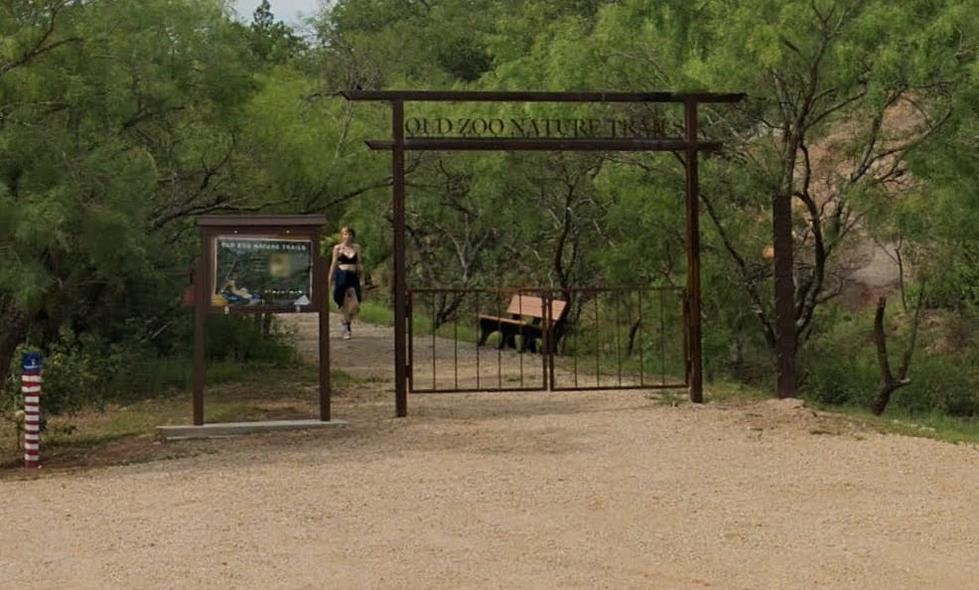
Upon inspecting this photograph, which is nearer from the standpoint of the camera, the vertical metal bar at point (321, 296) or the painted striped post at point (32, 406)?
the painted striped post at point (32, 406)

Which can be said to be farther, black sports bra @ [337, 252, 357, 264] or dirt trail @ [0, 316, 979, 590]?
black sports bra @ [337, 252, 357, 264]

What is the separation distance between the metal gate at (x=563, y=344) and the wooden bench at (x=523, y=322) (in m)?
0.02

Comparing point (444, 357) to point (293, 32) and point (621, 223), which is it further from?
point (293, 32)

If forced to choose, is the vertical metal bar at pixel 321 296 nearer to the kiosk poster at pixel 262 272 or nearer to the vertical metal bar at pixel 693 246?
the kiosk poster at pixel 262 272

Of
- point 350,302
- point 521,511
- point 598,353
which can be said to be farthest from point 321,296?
point 350,302

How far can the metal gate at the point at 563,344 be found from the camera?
17156mm

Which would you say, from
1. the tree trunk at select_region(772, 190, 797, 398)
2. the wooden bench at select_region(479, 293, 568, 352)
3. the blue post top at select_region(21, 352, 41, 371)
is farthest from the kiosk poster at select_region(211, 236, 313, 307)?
the wooden bench at select_region(479, 293, 568, 352)

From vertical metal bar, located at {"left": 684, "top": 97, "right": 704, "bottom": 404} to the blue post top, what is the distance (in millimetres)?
6273

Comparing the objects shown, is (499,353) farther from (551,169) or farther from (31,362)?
(31,362)

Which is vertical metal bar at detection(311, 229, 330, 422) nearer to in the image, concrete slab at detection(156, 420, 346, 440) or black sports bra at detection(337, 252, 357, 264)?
concrete slab at detection(156, 420, 346, 440)

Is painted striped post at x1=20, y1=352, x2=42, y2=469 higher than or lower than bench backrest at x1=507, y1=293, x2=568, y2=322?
lower

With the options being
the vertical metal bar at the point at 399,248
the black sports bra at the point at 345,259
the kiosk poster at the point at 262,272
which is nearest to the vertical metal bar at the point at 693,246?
the vertical metal bar at the point at 399,248

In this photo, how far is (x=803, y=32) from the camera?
14.8 meters

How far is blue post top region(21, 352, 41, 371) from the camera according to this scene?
11.4 meters
